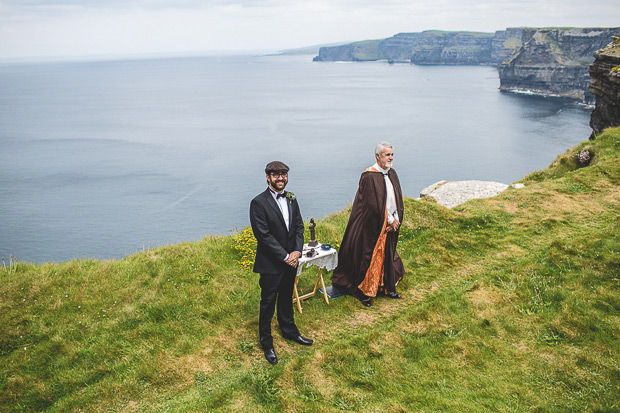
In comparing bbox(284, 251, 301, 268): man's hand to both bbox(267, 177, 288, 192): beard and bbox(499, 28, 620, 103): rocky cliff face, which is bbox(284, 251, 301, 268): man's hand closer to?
bbox(267, 177, 288, 192): beard

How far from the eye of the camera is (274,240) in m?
6.46

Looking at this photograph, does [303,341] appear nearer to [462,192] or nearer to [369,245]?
[369,245]

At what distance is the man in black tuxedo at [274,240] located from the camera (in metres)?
6.42

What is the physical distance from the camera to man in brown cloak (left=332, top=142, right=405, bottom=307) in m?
8.29

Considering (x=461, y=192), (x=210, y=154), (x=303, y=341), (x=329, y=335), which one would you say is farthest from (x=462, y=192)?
(x=210, y=154)

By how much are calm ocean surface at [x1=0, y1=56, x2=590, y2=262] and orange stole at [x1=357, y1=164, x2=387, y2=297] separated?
9748 mm

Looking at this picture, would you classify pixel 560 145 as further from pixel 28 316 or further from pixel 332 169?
pixel 28 316

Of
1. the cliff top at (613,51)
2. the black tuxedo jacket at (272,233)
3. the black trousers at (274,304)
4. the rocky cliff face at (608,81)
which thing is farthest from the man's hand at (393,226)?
the cliff top at (613,51)

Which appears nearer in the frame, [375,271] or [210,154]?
[375,271]

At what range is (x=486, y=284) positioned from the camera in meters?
8.92

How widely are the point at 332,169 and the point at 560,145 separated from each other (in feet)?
150

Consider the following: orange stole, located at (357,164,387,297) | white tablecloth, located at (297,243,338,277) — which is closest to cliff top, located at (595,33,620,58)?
orange stole, located at (357,164,387,297)

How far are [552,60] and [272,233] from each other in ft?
591

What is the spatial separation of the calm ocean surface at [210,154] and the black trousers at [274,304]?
34.0ft
